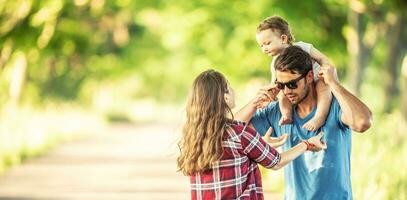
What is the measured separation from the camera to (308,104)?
18.8 ft

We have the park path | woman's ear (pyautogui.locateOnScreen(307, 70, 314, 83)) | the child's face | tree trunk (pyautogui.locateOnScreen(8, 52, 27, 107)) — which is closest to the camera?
woman's ear (pyautogui.locateOnScreen(307, 70, 314, 83))

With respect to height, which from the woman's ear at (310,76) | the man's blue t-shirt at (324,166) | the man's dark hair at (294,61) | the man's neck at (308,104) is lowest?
the man's blue t-shirt at (324,166)

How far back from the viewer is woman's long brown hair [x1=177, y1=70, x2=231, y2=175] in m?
5.52

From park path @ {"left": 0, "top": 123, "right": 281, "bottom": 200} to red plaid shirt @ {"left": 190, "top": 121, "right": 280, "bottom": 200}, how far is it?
5114 millimetres

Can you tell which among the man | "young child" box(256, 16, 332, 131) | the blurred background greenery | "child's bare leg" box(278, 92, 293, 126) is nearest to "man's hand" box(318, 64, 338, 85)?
the man

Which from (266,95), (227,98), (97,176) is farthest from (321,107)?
(97,176)

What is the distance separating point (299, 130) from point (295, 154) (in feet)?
0.96

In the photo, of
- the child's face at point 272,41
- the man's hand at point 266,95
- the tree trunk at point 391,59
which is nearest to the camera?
the man's hand at point 266,95

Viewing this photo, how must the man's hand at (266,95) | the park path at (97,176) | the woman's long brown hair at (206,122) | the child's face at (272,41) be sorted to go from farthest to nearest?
the park path at (97,176) < the child's face at (272,41) < the man's hand at (266,95) < the woman's long brown hair at (206,122)

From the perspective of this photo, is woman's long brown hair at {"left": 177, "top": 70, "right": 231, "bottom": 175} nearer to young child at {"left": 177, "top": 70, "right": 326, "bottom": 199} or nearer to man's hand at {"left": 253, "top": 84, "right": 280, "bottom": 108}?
young child at {"left": 177, "top": 70, "right": 326, "bottom": 199}

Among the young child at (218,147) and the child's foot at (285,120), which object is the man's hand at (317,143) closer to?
the young child at (218,147)

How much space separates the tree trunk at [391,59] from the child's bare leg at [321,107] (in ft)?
56.1

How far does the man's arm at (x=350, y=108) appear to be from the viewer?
5379 mm

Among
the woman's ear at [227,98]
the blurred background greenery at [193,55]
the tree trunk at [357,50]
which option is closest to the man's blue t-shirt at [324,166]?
the woman's ear at [227,98]
